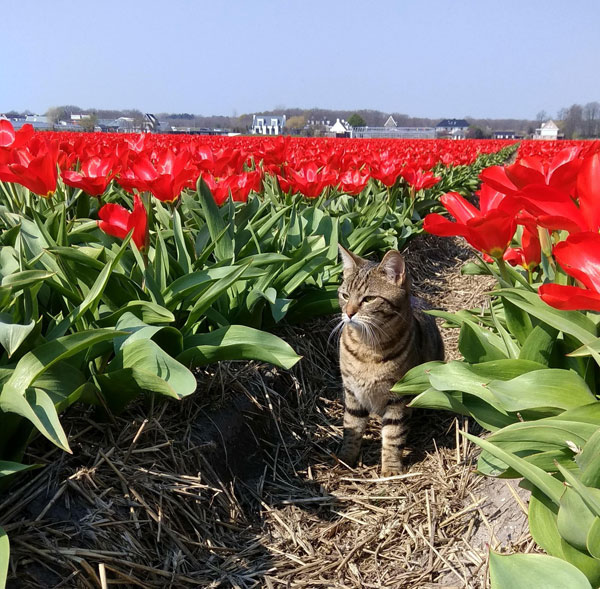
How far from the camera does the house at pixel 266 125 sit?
54.3 m

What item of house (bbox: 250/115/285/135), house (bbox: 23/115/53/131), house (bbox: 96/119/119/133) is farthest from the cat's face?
house (bbox: 250/115/285/135)

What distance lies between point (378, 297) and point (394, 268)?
0.17 m

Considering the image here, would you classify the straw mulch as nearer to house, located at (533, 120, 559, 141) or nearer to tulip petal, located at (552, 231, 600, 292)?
tulip petal, located at (552, 231, 600, 292)

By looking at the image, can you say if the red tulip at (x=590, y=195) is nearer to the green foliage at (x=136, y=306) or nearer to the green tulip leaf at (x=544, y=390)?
the green tulip leaf at (x=544, y=390)

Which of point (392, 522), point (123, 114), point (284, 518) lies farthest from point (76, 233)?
point (123, 114)

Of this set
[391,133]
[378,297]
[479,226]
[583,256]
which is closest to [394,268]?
[378,297]

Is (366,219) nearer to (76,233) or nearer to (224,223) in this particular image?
(224,223)

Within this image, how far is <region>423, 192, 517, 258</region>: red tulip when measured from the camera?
1757 mm

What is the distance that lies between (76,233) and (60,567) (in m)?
1.83

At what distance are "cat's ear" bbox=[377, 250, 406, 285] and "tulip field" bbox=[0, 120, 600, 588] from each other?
1.02ft

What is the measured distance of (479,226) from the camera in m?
1.78

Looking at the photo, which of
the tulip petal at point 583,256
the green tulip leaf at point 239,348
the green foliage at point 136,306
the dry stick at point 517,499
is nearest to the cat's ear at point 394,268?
the green foliage at point 136,306

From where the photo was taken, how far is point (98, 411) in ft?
7.64

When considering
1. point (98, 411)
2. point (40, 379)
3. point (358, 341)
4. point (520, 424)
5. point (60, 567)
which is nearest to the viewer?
point (520, 424)
